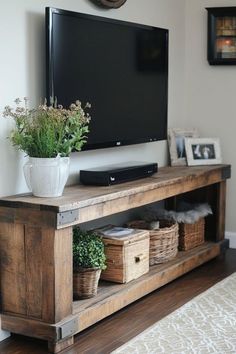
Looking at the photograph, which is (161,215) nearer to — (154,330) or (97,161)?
(97,161)

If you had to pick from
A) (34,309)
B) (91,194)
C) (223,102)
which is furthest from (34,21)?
(223,102)

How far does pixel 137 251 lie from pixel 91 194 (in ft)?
1.91

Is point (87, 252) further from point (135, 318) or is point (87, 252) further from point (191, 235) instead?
point (191, 235)

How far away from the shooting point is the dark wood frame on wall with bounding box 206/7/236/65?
4.93m

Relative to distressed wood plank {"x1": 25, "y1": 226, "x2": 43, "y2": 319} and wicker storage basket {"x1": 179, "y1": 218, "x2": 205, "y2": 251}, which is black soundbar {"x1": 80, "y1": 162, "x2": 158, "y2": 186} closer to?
wicker storage basket {"x1": 179, "y1": 218, "x2": 205, "y2": 251}

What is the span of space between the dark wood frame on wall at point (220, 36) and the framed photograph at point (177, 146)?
609mm

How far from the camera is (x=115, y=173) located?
3.73 metres

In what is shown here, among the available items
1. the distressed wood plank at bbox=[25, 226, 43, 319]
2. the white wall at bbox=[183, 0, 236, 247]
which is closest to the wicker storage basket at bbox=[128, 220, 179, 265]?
the white wall at bbox=[183, 0, 236, 247]

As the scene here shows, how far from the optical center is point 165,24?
15.8 feet

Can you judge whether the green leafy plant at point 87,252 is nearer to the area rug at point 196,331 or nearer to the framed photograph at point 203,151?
the area rug at point 196,331

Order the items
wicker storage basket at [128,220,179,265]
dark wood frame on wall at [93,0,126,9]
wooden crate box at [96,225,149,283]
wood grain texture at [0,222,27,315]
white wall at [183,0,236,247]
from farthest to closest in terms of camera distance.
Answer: white wall at [183,0,236,247] → wicker storage basket at [128,220,179,265] → dark wood frame on wall at [93,0,126,9] → wooden crate box at [96,225,149,283] → wood grain texture at [0,222,27,315]

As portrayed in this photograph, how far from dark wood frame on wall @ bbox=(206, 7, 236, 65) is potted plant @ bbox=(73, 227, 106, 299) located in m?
2.14

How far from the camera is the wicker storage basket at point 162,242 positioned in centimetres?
406

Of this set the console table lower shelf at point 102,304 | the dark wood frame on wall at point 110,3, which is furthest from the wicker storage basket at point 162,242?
the dark wood frame on wall at point 110,3
